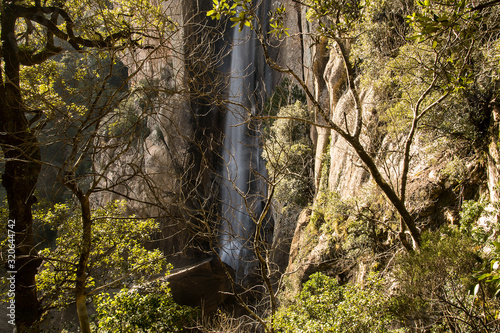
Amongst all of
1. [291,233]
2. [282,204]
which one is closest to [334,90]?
[282,204]

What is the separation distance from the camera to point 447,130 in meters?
6.06

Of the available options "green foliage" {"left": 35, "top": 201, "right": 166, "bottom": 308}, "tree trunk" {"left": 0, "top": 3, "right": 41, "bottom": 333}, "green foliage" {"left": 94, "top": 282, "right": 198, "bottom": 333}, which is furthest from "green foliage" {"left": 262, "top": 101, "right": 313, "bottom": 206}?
"tree trunk" {"left": 0, "top": 3, "right": 41, "bottom": 333}

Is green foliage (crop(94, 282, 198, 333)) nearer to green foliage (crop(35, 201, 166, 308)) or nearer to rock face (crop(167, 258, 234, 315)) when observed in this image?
green foliage (crop(35, 201, 166, 308))

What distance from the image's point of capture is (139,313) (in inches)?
277

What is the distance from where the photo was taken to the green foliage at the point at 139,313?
22.3ft

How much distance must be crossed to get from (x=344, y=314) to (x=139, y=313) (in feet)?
15.2

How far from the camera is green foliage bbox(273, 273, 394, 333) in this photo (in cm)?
417

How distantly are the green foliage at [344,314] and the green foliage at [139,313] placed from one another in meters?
2.97

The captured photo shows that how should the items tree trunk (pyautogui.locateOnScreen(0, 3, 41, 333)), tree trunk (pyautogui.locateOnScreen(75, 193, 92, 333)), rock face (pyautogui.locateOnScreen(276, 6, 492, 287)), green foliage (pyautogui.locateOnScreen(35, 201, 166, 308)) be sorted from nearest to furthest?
tree trunk (pyautogui.locateOnScreen(75, 193, 92, 333)) → tree trunk (pyautogui.locateOnScreen(0, 3, 41, 333)) → rock face (pyautogui.locateOnScreen(276, 6, 492, 287)) → green foliage (pyautogui.locateOnScreen(35, 201, 166, 308))

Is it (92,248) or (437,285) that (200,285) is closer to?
(92,248)

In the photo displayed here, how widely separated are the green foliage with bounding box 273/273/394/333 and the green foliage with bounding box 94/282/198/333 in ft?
9.73

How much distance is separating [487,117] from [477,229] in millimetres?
2087

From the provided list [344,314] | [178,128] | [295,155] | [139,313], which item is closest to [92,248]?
[139,313]

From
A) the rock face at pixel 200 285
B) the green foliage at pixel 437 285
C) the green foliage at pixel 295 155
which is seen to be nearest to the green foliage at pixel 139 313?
the green foliage at pixel 437 285
